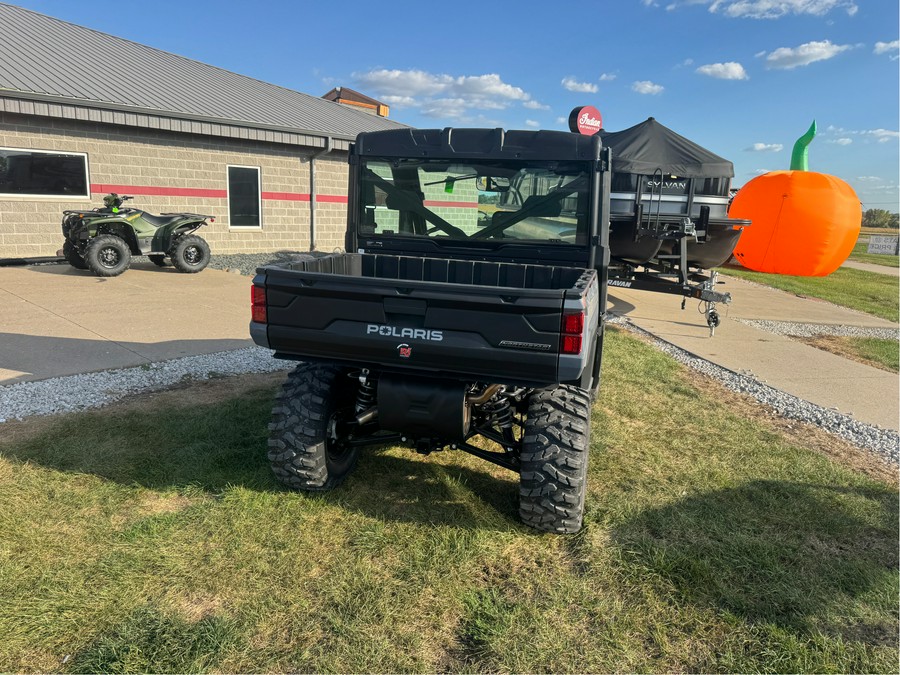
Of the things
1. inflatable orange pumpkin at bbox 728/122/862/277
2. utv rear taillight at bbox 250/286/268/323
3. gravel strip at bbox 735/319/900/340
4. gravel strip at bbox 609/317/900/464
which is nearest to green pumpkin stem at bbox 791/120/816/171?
inflatable orange pumpkin at bbox 728/122/862/277

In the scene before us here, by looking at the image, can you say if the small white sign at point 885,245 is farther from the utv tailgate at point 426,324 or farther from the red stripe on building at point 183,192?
the utv tailgate at point 426,324

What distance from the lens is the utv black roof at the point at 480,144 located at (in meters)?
3.86

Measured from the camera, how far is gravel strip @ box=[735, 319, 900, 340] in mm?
9141

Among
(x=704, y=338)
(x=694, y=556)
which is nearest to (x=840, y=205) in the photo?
(x=704, y=338)

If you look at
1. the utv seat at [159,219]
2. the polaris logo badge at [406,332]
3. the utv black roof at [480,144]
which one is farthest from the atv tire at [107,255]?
the polaris logo badge at [406,332]

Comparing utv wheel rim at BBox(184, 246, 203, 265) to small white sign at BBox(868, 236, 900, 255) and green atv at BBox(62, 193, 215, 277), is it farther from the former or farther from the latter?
small white sign at BBox(868, 236, 900, 255)

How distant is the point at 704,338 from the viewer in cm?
838

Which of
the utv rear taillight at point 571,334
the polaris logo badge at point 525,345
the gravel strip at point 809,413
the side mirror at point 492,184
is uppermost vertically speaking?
the side mirror at point 492,184

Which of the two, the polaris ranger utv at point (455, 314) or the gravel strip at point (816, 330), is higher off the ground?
the polaris ranger utv at point (455, 314)

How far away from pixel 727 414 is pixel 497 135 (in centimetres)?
326

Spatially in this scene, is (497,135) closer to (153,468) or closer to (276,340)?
(276,340)

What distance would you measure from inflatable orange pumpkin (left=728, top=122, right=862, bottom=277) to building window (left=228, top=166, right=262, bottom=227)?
A: 409 inches

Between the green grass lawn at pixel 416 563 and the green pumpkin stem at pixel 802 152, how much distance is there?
1026 cm

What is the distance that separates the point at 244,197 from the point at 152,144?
2.34 meters
